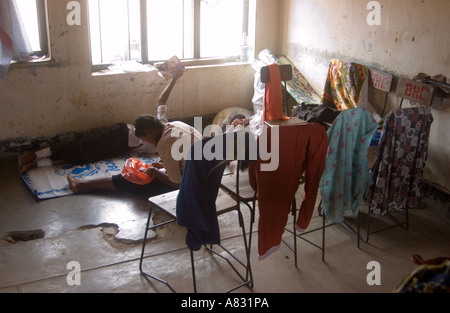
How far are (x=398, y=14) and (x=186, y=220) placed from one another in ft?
8.94

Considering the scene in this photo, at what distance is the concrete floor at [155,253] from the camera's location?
9.71 ft

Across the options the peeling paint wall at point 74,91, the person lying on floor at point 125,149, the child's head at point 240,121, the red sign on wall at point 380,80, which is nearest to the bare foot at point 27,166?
the person lying on floor at point 125,149

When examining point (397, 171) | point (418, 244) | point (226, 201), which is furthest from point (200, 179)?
point (418, 244)

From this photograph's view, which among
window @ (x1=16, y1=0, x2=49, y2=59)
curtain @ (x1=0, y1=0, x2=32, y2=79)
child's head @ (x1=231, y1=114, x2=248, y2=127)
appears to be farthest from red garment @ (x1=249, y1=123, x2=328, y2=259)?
window @ (x1=16, y1=0, x2=49, y2=59)

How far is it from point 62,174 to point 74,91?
894mm

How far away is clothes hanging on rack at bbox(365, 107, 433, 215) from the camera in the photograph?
10.3 ft

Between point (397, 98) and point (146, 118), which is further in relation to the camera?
point (397, 98)

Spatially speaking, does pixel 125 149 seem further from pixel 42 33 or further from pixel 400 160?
pixel 400 160

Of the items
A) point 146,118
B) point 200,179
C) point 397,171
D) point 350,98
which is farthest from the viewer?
point 350,98

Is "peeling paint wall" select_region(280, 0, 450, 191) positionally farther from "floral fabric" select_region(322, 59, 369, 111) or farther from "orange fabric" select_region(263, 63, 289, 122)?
"orange fabric" select_region(263, 63, 289, 122)

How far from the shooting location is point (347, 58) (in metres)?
4.73

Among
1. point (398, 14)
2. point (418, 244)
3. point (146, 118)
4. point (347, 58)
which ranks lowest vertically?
point (418, 244)

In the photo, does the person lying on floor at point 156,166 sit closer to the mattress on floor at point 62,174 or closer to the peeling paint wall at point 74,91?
the mattress on floor at point 62,174
